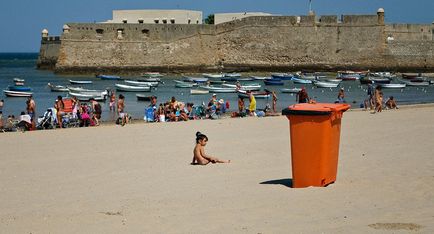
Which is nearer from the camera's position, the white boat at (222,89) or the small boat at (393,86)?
the white boat at (222,89)

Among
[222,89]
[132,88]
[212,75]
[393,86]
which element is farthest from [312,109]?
[212,75]

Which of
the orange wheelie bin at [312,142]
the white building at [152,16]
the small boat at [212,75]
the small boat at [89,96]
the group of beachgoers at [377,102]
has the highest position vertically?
the white building at [152,16]

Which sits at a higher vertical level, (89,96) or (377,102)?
(377,102)

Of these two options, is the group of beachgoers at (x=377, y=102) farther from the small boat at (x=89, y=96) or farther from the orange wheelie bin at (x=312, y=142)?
the orange wheelie bin at (x=312, y=142)

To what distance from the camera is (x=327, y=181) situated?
350 inches

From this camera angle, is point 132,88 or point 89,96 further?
point 132,88

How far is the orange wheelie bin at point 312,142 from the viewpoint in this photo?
8.73 m

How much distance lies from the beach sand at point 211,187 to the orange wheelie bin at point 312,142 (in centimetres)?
17

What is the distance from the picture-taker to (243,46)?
1983 inches

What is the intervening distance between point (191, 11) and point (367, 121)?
149 ft

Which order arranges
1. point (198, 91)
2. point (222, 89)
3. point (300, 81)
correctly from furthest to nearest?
point (300, 81) → point (222, 89) → point (198, 91)

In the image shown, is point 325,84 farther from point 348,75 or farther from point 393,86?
point 348,75

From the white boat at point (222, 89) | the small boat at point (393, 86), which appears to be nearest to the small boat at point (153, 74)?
the white boat at point (222, 89)

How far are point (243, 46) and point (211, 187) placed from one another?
4136cm
